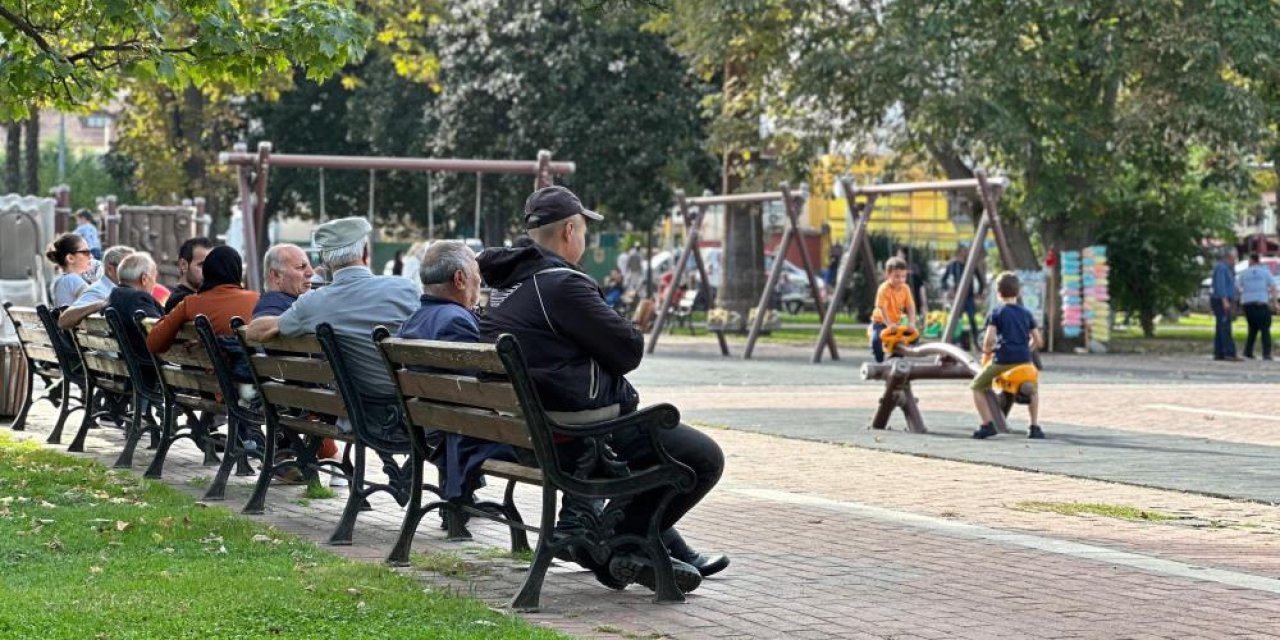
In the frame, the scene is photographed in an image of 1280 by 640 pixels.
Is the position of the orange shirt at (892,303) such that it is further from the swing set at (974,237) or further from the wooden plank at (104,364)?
the wooden plank at (104,364)

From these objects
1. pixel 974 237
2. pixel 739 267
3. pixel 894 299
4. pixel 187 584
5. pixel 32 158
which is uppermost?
pixel 32 158

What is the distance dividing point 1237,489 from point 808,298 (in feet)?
145

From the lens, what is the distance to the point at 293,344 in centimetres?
944

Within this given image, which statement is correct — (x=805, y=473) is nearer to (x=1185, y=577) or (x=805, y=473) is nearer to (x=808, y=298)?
(x=1185, y=577)

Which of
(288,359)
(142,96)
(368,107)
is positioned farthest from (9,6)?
(368,107)

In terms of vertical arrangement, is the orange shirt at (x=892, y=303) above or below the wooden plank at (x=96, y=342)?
above

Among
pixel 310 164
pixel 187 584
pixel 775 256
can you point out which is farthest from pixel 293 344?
pixel 775 256

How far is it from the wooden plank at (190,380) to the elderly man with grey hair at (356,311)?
113 cm

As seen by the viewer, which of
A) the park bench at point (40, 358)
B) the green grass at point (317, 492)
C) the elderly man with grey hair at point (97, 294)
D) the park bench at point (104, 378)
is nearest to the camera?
the green grass at point (317, 492)

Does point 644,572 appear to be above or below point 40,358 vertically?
below

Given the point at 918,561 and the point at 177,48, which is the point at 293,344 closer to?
the point at 918,561

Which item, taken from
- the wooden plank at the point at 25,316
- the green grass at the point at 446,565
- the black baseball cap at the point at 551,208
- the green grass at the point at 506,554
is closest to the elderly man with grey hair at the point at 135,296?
the wooden plank at the point at 25,316

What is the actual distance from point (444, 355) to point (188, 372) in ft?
13.5

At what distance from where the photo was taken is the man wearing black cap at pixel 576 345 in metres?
7.24
